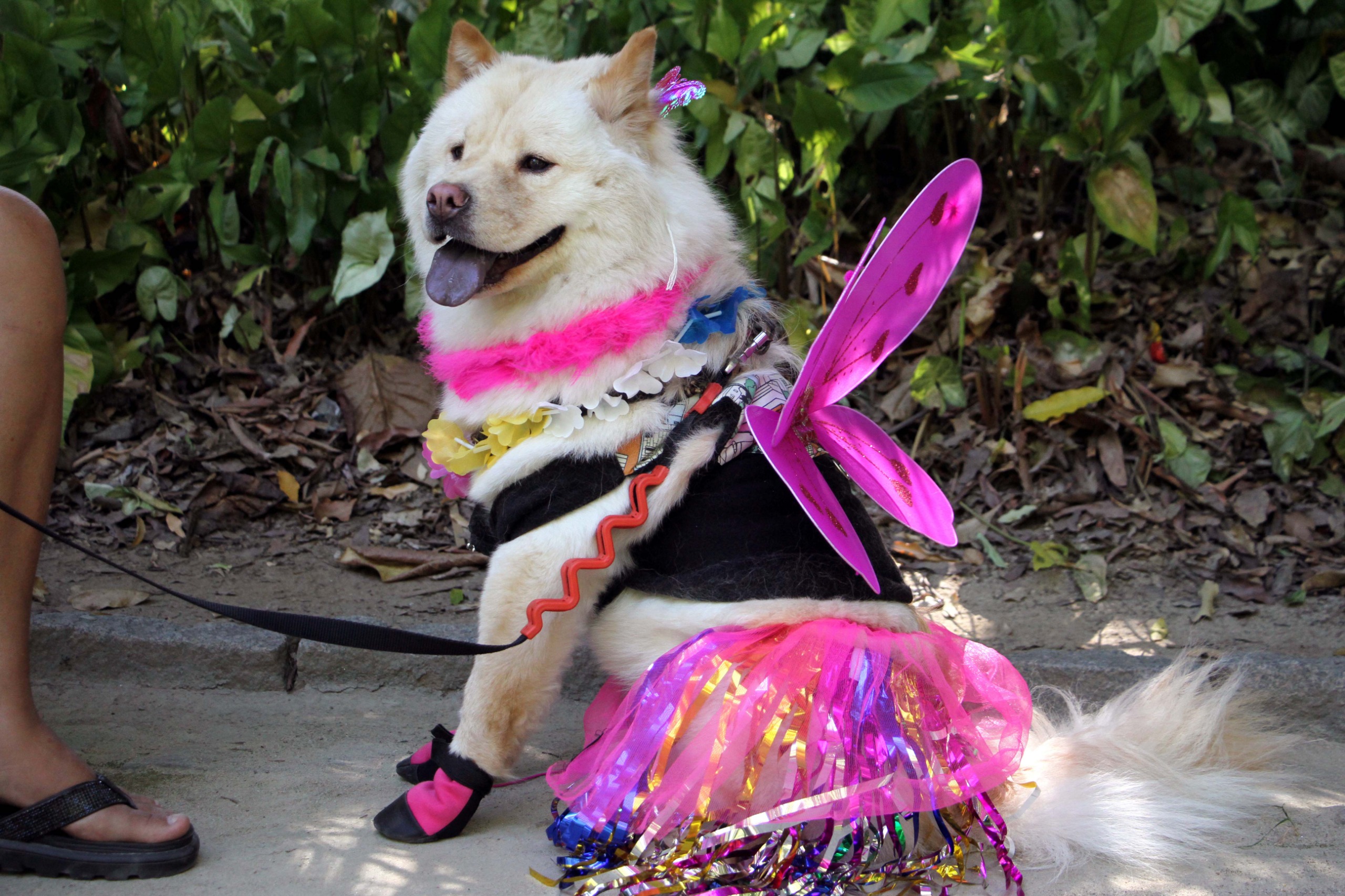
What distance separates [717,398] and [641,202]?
0.44m

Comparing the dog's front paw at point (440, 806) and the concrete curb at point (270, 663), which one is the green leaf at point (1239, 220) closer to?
the concrete curb at point (270, 663)

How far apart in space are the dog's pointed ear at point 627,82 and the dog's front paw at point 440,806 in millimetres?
1313

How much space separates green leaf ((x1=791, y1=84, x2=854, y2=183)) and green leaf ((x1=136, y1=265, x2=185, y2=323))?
2.35 metres

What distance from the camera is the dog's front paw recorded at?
1.95 metres

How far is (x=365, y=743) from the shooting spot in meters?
2.50

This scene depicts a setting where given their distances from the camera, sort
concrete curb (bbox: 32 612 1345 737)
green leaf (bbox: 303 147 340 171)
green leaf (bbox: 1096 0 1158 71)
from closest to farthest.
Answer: concrete curb (bbox: 32 612 1345 737) → green leaf (bbox: 1096 0 1158 71) → green leaf (bbox: 303 147 340 171)

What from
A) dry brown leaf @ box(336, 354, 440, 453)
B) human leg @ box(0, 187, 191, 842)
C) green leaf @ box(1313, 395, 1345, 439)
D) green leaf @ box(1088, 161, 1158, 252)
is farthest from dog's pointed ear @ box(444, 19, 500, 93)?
green leaf @ box(1313, 395, 1345, 439)

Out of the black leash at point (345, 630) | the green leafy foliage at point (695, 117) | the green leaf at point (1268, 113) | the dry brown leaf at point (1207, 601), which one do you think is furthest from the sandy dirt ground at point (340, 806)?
the green leaf at point (1268, 113)

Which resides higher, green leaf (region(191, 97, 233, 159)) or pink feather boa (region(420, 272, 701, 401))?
green leaf (region(191, 97, 233, 159))

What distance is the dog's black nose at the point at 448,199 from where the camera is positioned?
1.94 metres

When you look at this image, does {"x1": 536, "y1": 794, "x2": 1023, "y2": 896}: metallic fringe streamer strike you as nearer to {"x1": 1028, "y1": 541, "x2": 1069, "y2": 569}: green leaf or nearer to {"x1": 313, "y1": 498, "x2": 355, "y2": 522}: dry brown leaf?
{"x1": 1028, "y1": 541, "x2": 1069, "y2": 569}: green leaf

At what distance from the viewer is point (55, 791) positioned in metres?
1.82

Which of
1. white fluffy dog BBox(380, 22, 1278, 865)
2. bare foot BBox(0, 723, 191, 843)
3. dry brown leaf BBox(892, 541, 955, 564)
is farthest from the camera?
dry brown leaf BBox(892, 541, 955, 564)

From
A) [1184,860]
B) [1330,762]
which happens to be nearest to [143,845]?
[1184,860]
